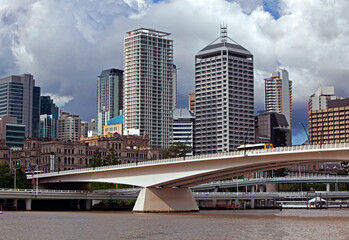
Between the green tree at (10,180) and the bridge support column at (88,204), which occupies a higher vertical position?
the green tree at (10,180)

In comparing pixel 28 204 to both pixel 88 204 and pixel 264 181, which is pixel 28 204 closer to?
pixel 88 204

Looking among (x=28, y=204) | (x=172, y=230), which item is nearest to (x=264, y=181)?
(x=28, y=204)

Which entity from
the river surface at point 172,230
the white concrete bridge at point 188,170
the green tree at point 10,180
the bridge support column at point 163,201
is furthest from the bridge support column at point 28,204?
the river surface at point 172,230

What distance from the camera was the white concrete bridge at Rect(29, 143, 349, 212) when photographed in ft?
289

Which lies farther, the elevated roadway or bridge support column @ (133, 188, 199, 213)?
the elevated roadway

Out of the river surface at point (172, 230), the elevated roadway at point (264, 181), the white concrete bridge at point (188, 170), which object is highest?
the white concrete bridge at point (188, 170)

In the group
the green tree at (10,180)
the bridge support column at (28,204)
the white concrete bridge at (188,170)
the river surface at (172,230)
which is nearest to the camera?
the river surface at (172,230)

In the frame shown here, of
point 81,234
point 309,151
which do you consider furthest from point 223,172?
point 81,234

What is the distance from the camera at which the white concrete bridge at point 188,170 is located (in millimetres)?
88000

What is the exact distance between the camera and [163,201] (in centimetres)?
10819

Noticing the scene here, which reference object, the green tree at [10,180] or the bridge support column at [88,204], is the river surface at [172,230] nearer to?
the bridge support column at [88,204]

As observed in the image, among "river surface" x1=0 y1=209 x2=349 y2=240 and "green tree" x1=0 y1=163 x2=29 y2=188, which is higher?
"green tree" x1=0 y1=163 x2=29 y2=188

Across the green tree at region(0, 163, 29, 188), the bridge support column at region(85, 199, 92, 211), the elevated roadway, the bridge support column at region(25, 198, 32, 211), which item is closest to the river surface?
the bridge support column at region(25, 198, 32, 211)

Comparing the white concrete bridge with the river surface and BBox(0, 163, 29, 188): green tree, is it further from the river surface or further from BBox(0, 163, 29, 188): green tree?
BBox(0, 163, 29, 188): green tree
